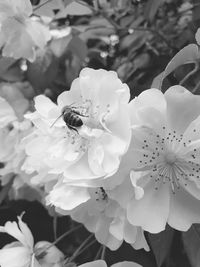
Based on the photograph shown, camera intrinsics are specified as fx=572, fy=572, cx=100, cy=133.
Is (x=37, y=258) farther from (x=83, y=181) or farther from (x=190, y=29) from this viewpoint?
(x=190, y=29)

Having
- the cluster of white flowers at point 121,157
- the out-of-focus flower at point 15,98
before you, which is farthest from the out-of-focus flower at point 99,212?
the out-of-focus flower at point 15,98

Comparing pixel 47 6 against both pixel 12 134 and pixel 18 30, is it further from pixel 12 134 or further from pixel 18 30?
pixel 12 134

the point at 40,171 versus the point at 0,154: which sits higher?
the point at 40,171

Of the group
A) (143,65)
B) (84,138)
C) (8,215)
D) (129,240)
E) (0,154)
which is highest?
(84,138)

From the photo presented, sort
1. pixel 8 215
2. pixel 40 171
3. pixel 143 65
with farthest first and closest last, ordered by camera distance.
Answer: pixel 8 215, pixel 143 65, pixel 40 171

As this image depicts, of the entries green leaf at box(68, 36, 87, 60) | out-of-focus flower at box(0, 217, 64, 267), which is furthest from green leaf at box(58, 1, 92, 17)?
out-of-focus flower at box(0, 217, 64, 267)

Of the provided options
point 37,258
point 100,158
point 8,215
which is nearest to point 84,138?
point 100,158

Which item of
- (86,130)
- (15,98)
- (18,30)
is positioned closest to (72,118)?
(86,130)
